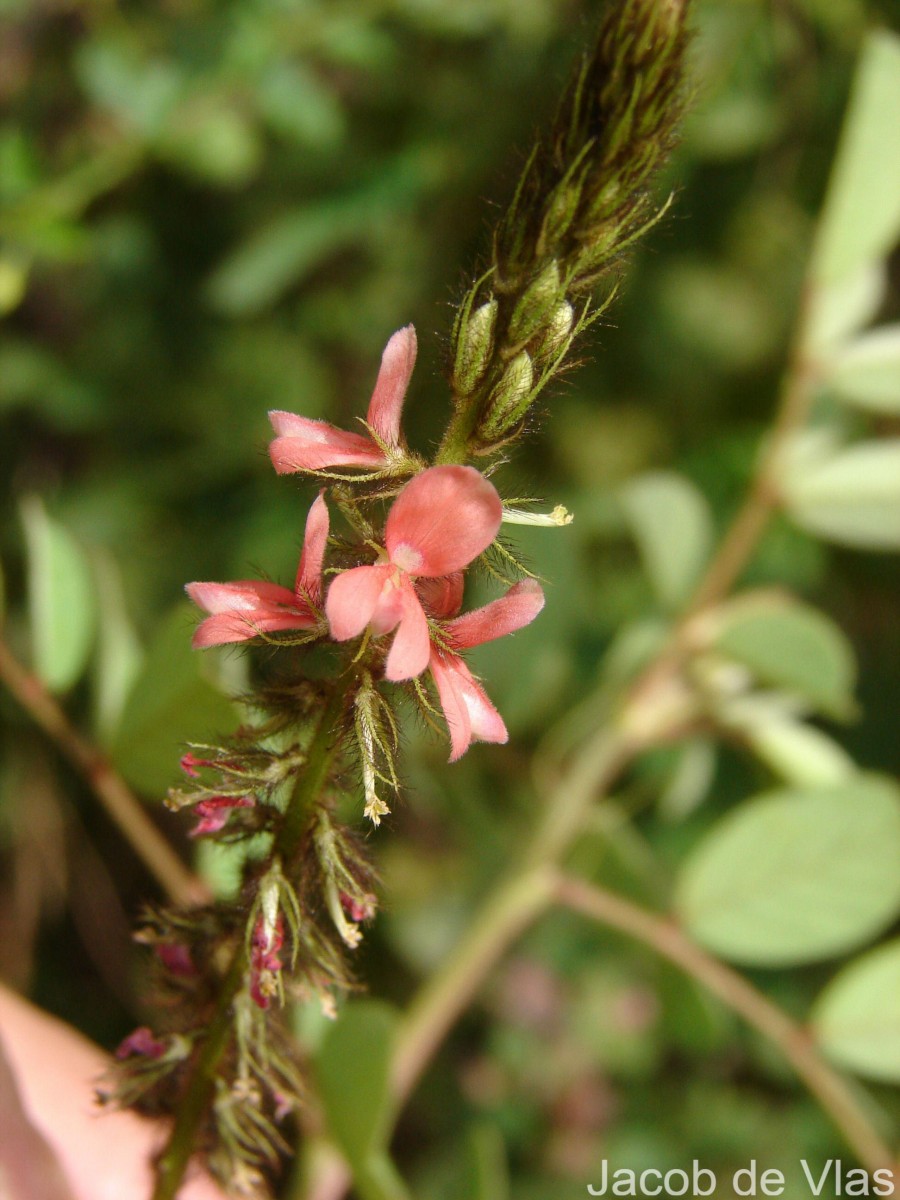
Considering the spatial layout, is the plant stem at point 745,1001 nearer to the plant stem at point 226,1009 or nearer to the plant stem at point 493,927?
the plant stem at point 493,927

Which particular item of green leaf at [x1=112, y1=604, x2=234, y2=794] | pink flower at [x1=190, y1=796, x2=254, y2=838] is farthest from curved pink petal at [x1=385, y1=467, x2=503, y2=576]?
green leaf at [x1=112, y1=604, x2=234, y2=794]

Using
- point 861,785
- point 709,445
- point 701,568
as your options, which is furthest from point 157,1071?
point 709,445

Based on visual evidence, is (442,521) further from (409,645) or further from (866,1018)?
(866,1018)

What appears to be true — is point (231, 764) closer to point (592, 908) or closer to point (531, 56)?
point (592, 908)

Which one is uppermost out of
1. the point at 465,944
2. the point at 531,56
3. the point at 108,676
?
the point at 531,56

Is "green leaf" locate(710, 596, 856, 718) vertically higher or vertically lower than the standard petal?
lower

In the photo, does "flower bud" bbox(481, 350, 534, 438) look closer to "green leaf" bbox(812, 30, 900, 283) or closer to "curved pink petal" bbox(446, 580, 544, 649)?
"curved pink petal" bbox(446, 580, 544, 649)

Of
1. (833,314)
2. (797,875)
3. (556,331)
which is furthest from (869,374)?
(556,331)

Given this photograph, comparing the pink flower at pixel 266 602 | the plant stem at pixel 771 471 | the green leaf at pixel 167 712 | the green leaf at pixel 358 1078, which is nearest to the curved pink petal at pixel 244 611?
the pink flower at pixel 266 602
